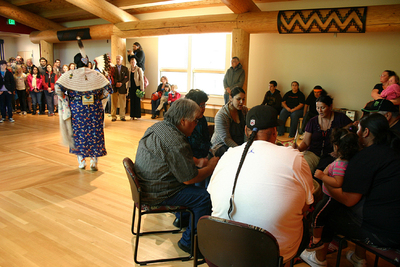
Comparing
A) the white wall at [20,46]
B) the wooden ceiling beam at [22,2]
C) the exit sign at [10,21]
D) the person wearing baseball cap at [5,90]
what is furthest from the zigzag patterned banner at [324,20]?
the white wall at [20,46]

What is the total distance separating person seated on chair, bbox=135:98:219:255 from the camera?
1.86 metres

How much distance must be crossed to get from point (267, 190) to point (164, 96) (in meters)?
7.44

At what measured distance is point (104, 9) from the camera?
306 inches

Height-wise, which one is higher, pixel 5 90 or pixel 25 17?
pixel 25 17

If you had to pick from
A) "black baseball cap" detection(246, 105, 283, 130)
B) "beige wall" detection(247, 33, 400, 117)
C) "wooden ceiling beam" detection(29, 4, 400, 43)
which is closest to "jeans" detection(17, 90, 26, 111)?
"wooden ceiling beam" detection(29, 4, 400, 43)

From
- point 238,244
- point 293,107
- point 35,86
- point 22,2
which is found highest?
point 22,2

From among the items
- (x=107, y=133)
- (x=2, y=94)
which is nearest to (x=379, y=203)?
(x=107, y=133)

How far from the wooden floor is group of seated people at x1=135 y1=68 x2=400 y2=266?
1.62 feet

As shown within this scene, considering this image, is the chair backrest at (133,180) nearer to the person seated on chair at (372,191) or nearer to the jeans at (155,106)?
the person seated on chair at (372,191)

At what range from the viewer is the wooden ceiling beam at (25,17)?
9.62 metres

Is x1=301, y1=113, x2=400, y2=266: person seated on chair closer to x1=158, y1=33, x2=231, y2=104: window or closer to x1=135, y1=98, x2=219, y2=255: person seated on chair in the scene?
x1=135, y1=98, x2=219, y2=255: person seated on chair

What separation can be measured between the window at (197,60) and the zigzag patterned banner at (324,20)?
244cm

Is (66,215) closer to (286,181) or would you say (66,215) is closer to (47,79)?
(286,181)

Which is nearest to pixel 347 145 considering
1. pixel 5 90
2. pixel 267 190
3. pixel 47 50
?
pixel 267 190
